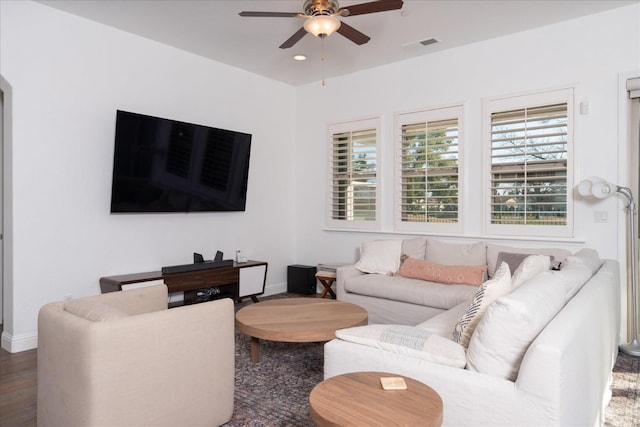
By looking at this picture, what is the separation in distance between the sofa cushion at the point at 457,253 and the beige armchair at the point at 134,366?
275 cm

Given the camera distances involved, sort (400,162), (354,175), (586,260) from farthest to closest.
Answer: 1. (354,175)
2. (400,162)
3. (586,260)

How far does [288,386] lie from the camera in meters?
2.83

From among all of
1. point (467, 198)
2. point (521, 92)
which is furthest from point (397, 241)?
point (521, 92)

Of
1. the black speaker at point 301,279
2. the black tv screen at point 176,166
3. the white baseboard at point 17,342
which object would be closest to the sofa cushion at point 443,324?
the black speaker at point 301,279

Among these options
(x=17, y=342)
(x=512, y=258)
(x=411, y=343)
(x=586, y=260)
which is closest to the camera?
(x=411, y=343)

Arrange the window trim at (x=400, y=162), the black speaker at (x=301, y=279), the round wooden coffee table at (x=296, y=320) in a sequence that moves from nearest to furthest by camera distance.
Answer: the round wooden coffee table at (x=296, y=320)
the window trim at (x=400, y=162)
the black speaker at (x=301, y=279)

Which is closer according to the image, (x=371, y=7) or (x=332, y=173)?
(x=371, y=7)

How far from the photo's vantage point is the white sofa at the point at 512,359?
1.44m

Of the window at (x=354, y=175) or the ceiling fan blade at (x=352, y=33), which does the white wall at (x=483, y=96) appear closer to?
the window at (x=354, y=175)

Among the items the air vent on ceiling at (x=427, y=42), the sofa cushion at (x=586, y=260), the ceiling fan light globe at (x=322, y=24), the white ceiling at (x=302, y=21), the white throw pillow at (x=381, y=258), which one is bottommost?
the white throw pillow at (x=381, y=258)

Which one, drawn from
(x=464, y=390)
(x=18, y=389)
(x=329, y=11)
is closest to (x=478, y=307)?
(x=464, y=390)

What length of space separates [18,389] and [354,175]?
4.12 metres

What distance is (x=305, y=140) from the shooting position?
6.15 metres

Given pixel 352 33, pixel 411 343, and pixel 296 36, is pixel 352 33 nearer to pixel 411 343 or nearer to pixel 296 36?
pixel 296 36
